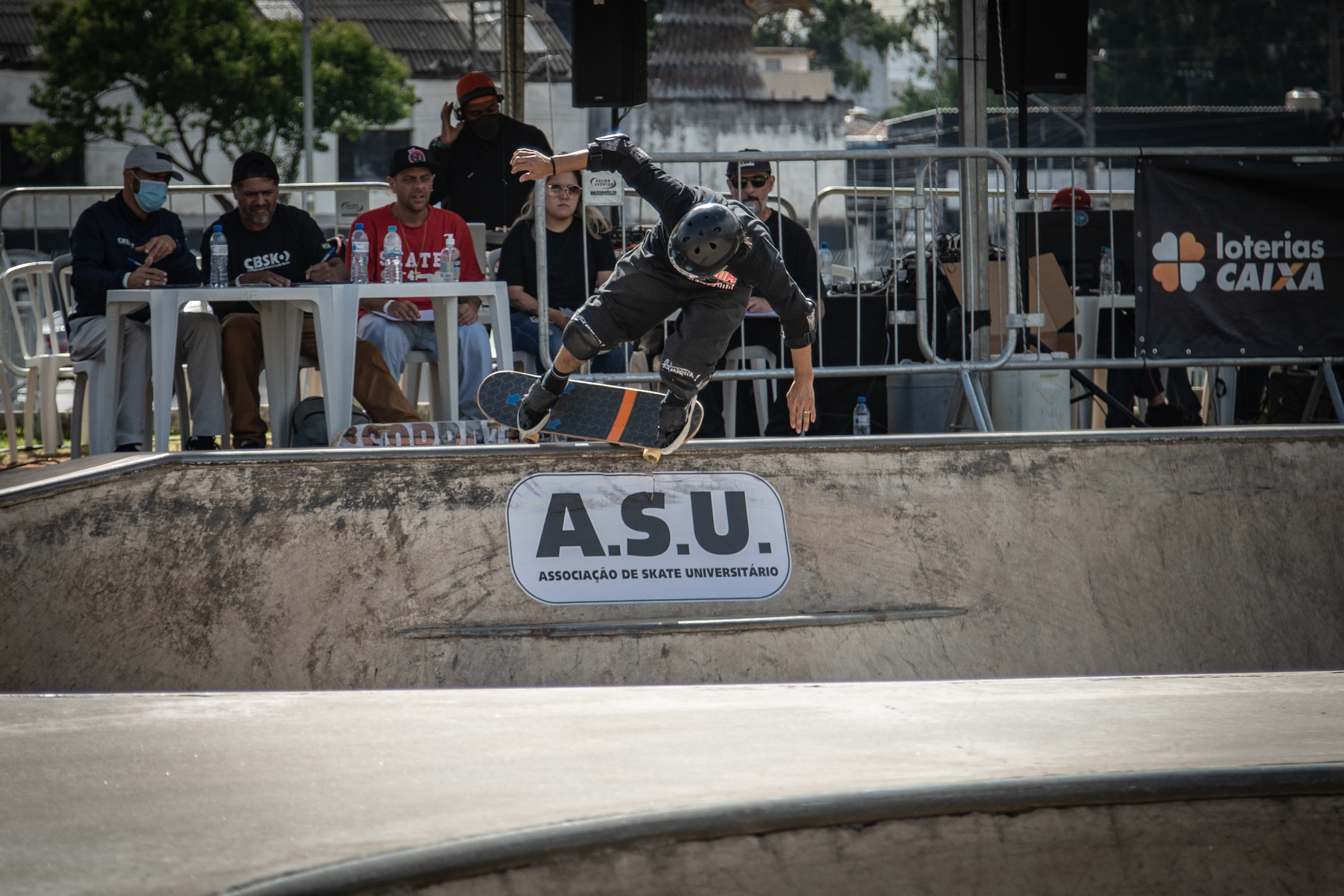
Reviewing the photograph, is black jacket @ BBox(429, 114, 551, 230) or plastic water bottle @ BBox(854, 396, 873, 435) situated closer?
plastic water bottle @ BBox(854, 396, 873, 435)

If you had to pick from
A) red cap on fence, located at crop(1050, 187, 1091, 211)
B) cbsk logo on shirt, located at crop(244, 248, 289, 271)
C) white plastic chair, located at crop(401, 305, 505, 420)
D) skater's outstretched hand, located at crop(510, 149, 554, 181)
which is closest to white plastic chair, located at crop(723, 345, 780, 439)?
white plastic chair, located at crop(401, 305, 505, 420)

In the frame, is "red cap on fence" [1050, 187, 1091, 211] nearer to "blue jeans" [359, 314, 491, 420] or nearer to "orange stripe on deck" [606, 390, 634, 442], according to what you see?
"blue jeans" [359, 314, 491, 420]

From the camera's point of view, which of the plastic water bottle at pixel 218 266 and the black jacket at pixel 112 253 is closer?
the plastic water bottle at pixel 218 266

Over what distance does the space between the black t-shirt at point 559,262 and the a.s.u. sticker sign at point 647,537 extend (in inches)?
83.9

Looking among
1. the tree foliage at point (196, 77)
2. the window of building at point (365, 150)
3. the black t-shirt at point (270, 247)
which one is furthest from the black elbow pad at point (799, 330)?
the window of building at point (365, 150)

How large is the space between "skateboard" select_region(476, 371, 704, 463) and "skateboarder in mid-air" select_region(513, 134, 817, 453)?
0.06m

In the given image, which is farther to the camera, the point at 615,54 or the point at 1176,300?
the point at 615,54

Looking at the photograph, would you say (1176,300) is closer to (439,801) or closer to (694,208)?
(694,208)

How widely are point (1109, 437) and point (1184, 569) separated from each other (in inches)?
25.5

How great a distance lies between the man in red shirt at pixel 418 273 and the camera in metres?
6.21

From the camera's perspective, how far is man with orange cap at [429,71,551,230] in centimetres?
756

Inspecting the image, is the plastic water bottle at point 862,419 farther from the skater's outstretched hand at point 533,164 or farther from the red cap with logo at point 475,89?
the red cap with logo at point 475,89

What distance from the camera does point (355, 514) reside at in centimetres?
458

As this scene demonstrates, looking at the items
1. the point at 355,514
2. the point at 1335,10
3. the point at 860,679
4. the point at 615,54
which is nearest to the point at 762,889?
the point at 860,679
